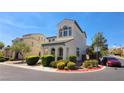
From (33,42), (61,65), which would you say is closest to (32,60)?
(61,65)

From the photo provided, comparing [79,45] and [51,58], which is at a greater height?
[79,45]

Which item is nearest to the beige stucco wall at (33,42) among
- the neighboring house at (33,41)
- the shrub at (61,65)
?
the neighboring house at (33,41)

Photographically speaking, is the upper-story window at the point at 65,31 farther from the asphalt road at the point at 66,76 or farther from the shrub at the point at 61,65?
the asphalt road at the point at 66,76

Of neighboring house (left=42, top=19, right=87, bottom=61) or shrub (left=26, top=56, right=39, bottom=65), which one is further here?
shrub (left=26, top=56, right=39, bottom=65)

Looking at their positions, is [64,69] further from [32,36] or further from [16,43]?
[32,36]

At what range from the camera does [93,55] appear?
2597 cm

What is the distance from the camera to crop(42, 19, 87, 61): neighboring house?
21766 millimetres

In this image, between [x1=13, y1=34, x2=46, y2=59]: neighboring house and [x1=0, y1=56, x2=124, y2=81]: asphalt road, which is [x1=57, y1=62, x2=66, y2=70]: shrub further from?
[x1=13, y1=34, x2=46, y2=59]: neighboring house

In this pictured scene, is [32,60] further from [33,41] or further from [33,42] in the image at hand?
[33,41]

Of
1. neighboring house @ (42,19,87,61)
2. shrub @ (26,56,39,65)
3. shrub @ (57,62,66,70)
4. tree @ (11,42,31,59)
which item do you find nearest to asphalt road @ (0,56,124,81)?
shrub @ (57,62,66,70)

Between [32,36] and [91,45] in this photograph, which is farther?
[32,36]

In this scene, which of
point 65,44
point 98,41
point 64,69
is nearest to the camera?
point 64,69

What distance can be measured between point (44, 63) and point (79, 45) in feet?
24.1
